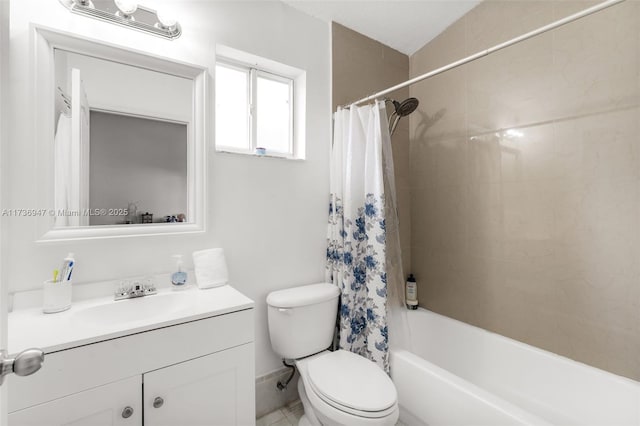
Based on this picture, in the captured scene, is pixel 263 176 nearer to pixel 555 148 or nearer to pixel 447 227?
pixel 447 227

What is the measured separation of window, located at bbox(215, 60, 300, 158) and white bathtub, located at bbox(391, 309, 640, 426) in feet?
4.73

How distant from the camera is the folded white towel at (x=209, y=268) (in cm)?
136

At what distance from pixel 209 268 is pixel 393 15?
77.1 inches

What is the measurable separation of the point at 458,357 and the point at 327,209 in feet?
4.26

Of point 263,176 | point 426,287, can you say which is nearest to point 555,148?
point 426,287

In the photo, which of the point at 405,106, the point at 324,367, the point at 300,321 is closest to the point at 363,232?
the point at 300,321

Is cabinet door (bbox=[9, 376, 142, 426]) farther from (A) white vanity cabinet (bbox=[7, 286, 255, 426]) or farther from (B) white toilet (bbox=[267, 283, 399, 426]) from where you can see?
(B) white toilet (bbox=[267, 283, 399, 426])

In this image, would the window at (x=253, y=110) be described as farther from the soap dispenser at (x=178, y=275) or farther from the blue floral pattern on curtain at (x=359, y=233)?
the soap dispenser at (x=178, y=275)

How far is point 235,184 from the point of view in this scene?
1560mm

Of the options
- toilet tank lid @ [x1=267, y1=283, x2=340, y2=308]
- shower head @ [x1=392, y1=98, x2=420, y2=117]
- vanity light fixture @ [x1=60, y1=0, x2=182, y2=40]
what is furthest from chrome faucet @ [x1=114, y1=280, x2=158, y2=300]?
shower head @ [x1=392, y1=98, x2=420, y2=117]

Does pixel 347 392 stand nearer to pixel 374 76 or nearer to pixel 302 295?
pixel 302 295

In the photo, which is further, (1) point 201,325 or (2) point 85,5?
(2) point 85,5

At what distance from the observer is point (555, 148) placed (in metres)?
1.58

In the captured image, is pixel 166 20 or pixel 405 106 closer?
pixel 166 20
